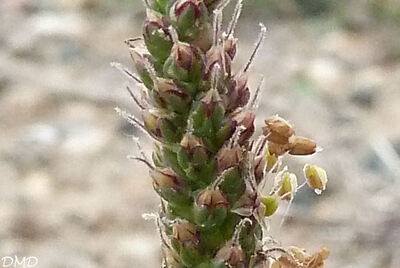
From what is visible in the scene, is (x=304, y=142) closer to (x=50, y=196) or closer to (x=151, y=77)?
(x=151, y=77)

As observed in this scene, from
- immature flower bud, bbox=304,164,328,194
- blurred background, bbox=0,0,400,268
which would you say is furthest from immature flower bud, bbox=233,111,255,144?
blurred background, bbox=0,0,400,268

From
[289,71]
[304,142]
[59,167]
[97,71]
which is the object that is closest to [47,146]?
[59,167]

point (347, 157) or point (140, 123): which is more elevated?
point (347, 157)

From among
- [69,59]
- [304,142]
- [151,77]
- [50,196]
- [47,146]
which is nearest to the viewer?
[151,77]

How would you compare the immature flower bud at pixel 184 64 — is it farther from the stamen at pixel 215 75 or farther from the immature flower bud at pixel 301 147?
the immature flower bud at pixel 301 147

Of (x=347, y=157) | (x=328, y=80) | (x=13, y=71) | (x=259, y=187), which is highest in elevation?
(x=13, y=71)

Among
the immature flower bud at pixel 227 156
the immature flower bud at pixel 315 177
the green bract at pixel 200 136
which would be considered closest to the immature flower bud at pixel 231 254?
the green bract at pixel 200 136

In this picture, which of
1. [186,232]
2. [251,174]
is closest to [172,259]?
[186,232]

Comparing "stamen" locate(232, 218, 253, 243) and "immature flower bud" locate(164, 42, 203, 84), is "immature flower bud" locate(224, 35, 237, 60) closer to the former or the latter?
"immature flower bud" locate(164, 42, 203, 84)
